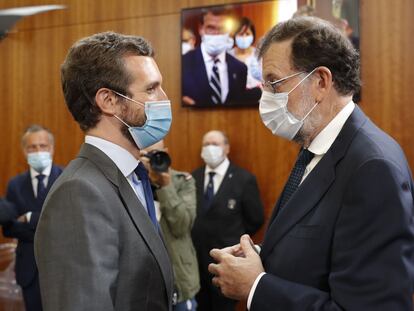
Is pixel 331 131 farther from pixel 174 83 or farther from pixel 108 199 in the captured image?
pixel 174 83

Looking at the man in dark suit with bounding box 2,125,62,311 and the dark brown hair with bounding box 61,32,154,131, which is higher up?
the dark brown hair with bounding box 61,32,154,131

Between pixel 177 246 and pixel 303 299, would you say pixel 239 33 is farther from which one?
pixel 303 299

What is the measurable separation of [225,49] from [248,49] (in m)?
0.23

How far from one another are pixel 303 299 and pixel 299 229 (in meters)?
0.18

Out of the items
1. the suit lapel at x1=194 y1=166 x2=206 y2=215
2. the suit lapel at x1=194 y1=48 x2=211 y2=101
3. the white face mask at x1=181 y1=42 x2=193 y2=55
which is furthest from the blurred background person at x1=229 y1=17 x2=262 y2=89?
the suit lapel at x1=194 y1=166 x2=206 y2=215

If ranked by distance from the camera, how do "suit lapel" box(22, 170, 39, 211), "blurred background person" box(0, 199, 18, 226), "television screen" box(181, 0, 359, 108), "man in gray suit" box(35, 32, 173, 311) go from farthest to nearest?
"television screen" box(181, 0, 359, 108) < "suit lapel" box(22, 170, 39, 211) < "blurred background person" box(0, 199, 18, 226) < "man in gray suit" box(35, 32, 173, 311)

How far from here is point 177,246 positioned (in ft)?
10.1

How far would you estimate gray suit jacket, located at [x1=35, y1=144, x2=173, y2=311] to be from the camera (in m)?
1.15

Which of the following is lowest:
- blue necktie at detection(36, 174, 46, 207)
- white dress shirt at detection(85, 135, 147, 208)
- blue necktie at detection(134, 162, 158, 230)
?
blue necktie at detection(36, 174, 46, 207)

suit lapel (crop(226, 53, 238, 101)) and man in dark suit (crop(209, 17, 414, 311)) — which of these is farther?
suit lapel (crop(226, 53, 238, 101))

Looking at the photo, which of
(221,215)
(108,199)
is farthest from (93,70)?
(221,215)

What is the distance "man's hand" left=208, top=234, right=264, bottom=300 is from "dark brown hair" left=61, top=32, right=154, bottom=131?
1.97ft

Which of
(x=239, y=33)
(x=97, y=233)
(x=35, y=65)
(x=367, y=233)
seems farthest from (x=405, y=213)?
(x=35, y=65)

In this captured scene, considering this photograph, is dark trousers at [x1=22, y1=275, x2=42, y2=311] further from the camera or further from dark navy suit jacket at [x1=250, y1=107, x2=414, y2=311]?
dark navy suit jacket at [x1=250, y1=107, x2=414, y2=311]
